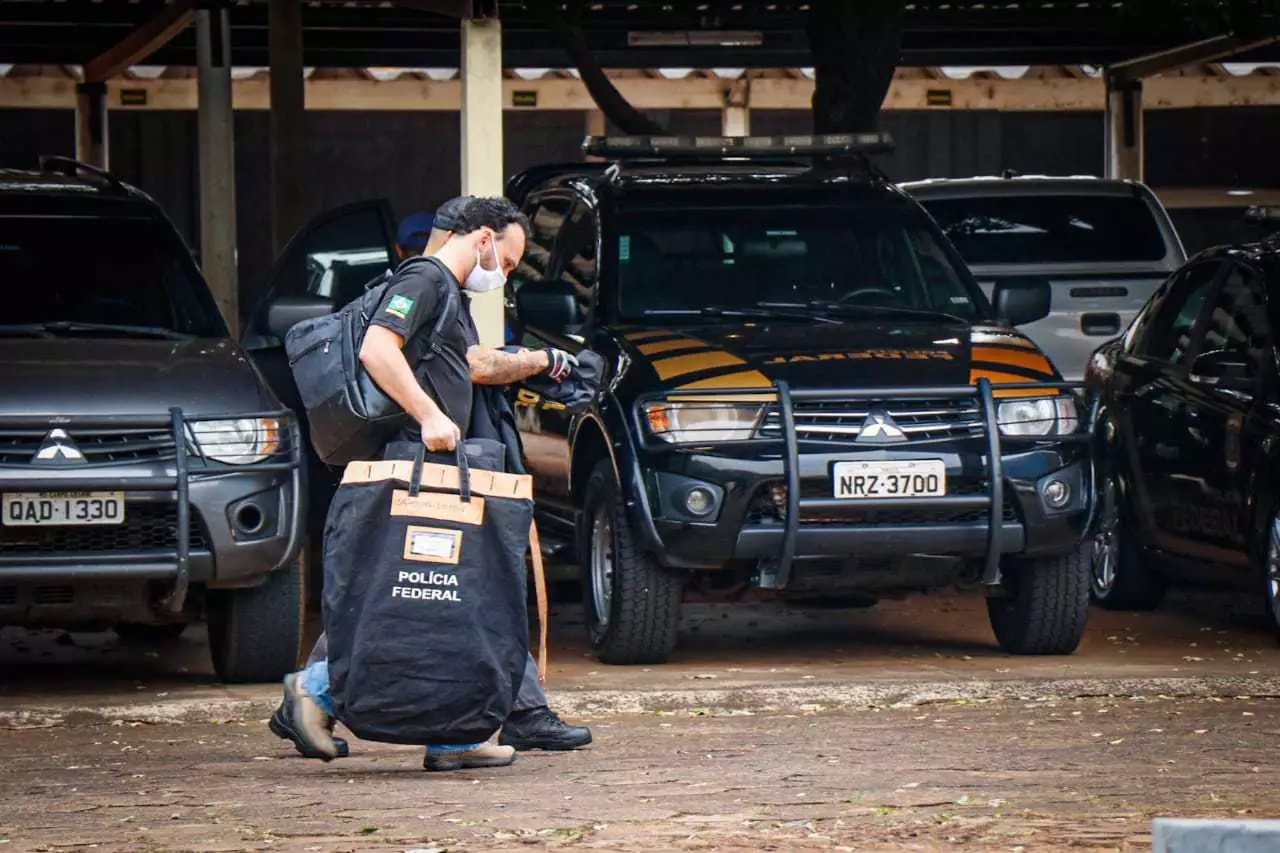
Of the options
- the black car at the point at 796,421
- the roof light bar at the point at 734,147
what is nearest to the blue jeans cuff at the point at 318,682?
the black car at the point at 796,421

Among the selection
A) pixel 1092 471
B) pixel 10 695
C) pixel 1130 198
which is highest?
pixel 1130 198

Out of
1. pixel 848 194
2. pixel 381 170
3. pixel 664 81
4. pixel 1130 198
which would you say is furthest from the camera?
pixel 381 170

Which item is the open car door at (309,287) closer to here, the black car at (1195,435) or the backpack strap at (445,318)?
the backpack strap at (445,318)

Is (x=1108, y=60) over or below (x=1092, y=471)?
over

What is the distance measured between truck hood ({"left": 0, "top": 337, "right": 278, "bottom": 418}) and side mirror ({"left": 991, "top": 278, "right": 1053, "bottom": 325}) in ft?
10.0

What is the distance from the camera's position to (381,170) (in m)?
30.7

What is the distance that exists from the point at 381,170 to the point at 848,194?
783 inches

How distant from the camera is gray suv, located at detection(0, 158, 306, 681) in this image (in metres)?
9.05

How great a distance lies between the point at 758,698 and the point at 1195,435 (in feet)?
9.21

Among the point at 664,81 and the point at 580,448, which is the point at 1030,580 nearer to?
the point at 580,448

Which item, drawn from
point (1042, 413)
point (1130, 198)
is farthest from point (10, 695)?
point (1130, 198)

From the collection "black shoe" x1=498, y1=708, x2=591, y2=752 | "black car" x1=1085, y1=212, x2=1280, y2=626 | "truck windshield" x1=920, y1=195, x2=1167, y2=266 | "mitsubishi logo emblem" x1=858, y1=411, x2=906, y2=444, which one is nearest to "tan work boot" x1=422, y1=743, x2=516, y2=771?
"black shoe" x1=498, y1=708, x2=591, y2=752

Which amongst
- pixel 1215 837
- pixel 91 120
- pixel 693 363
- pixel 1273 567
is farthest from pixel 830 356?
pixel 91 120

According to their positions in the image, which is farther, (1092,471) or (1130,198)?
(1130,198)
